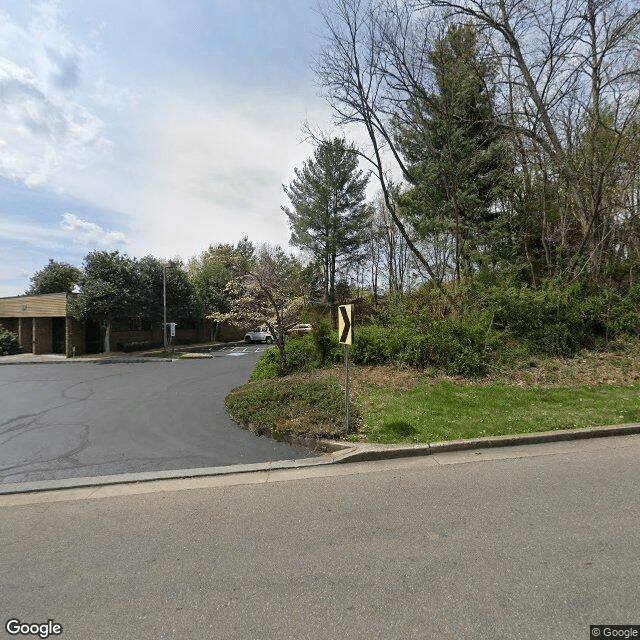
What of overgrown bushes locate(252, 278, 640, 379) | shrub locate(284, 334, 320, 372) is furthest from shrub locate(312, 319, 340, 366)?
shrub locate(284, 334, 320, 372)

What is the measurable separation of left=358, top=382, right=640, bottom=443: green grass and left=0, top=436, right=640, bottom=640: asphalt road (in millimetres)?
1246

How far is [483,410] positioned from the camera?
6859mm

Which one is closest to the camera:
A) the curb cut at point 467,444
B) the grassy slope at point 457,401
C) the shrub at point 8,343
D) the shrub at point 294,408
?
the curb cut at point 467,444

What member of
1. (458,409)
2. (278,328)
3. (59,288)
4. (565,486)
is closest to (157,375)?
(278,328)

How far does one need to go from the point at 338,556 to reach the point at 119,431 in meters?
5.88

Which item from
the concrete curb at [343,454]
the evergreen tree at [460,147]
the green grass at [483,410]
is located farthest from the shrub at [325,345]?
the evergreen tree at [460,147]

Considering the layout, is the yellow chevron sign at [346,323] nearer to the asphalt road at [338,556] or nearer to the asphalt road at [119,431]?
the asphalt road at [119,431]

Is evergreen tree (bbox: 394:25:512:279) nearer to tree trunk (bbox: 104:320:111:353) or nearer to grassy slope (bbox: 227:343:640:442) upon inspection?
grassy slope (bbox: 227:343:640:442)

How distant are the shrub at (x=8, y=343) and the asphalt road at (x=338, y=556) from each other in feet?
94.1

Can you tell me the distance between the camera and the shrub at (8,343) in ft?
86.3

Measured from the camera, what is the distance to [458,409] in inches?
273

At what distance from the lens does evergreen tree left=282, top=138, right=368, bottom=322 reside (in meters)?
25.7

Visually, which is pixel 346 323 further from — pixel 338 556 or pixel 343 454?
pixel 338 556

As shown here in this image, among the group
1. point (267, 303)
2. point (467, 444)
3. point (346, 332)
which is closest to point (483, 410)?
point (467, 444)
